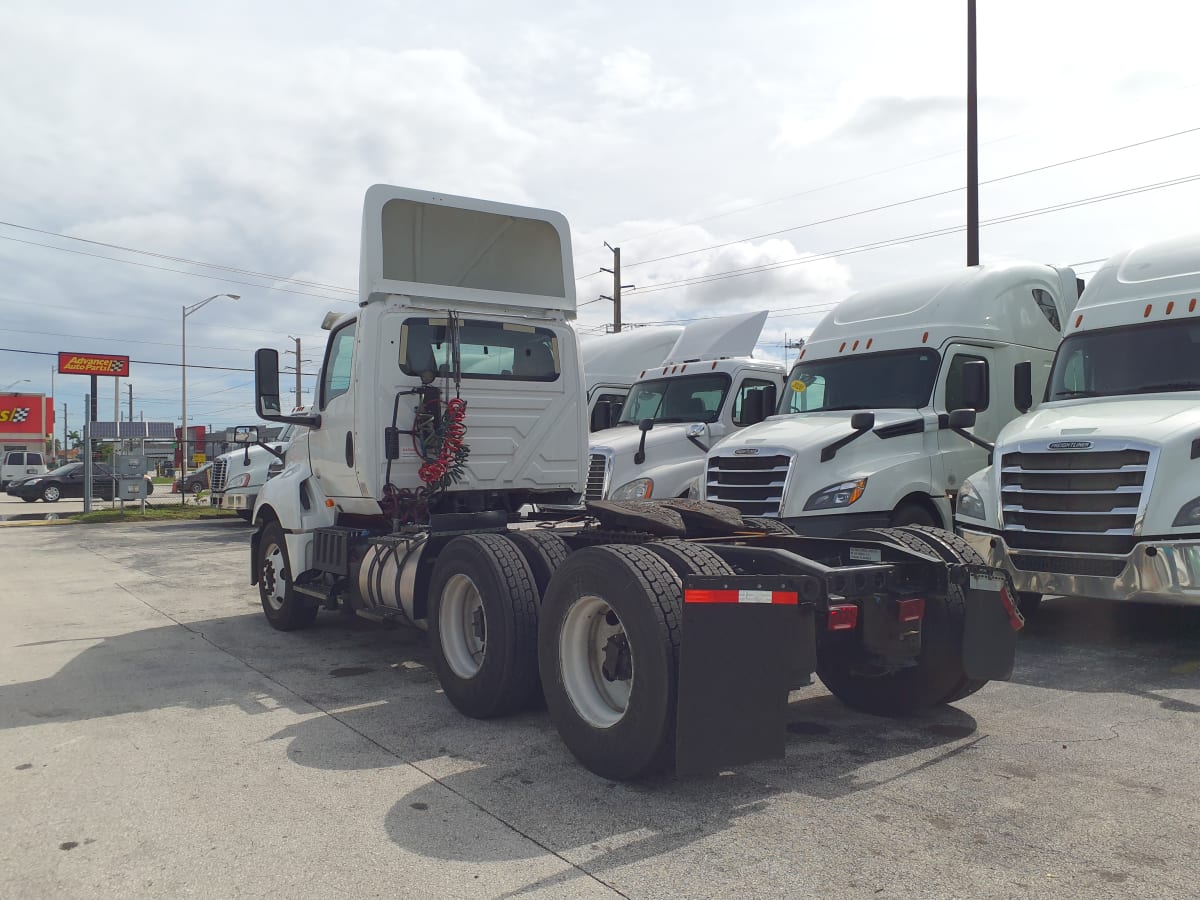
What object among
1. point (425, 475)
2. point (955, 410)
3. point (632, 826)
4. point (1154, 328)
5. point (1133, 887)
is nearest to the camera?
point (1133, 887)

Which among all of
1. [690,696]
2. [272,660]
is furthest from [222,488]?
[690,696]

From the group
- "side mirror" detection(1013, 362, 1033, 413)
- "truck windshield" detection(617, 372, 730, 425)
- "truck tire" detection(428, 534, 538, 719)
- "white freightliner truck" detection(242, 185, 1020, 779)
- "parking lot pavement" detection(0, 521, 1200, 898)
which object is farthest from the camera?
"truck windshield" detection(617, 372, 730, 425)

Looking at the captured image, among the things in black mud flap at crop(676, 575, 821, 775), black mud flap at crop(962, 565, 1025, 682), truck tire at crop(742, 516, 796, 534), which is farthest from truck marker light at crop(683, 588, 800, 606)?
truck tire at crop(742, 516, 796, 534)

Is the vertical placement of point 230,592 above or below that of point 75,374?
below

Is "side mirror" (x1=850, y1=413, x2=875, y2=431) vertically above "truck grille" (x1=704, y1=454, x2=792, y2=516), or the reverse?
"side mirror" (x1=850, y1=413, x2=875, y2=431)

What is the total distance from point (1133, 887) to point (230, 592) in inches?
393

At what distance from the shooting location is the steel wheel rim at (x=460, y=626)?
577cm

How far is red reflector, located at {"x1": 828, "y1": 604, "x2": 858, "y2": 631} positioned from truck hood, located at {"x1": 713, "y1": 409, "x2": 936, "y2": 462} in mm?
4235

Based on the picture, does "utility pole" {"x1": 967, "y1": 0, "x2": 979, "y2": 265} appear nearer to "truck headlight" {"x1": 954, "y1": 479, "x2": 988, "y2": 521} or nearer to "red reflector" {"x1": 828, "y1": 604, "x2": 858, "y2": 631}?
"truck headlight" {"x1": 954, "y1": 479, "x2": 988, "y2": 521}

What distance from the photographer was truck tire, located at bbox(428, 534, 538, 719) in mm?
5230

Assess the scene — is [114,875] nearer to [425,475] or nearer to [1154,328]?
[425,475]

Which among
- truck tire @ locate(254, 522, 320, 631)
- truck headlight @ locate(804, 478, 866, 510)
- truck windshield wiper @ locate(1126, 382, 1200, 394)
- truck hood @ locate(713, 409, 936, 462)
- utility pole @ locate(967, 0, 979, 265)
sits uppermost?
utility pole @ locate(967, 0, 979, 265)

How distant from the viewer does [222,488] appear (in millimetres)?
21281

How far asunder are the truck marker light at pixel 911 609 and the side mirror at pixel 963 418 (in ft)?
14.6
